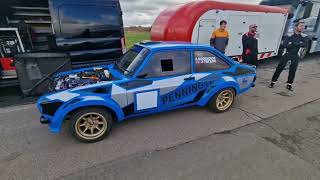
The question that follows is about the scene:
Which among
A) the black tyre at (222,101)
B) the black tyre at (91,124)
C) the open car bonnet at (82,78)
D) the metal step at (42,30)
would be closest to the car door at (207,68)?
the black tyre at (222,101)

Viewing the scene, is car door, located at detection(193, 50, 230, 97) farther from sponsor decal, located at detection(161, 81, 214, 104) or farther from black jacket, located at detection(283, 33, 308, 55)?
black jacket, located at detection(283, 33, 308, 55)

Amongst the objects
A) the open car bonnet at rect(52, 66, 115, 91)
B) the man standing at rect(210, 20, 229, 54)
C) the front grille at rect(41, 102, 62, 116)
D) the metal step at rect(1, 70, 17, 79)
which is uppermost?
the man standing at rect(210, 20, 229, 54)

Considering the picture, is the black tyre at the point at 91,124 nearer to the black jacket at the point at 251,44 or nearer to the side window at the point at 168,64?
the side window at the point at 168,64

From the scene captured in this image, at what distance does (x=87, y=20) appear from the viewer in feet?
17.4

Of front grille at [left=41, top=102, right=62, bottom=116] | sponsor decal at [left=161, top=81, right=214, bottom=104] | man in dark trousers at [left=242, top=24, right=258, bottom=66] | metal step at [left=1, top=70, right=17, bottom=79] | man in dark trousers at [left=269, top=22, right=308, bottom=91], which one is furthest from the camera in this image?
man in dark trousers at [left=242, top=24, right=258, bottom=66]

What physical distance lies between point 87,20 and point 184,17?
2949mm

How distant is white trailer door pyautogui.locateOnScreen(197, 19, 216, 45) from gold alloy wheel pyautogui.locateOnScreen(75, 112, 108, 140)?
455 cm

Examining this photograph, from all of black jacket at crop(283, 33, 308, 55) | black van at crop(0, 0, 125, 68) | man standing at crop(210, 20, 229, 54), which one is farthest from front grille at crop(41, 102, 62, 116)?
black jacket at crop(283, 33, 308, 55)

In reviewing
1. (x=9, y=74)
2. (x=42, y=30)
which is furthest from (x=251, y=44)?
(x=9, y=74)

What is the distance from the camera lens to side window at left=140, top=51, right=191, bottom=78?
3.56 meters

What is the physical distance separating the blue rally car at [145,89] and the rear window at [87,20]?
1734 mm

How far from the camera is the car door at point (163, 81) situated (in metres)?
3.50

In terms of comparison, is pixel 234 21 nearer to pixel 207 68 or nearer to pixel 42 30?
pixel 207 68

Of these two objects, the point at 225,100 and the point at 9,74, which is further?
the point at 9,74
